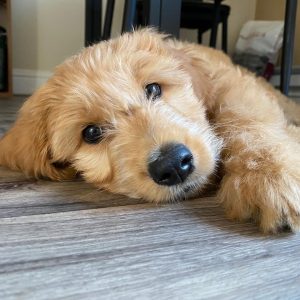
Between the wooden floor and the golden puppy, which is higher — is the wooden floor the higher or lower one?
the lower one

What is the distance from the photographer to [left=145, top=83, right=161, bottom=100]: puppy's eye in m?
1.14

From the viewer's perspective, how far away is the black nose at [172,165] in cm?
88

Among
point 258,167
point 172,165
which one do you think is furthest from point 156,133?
point 258,167

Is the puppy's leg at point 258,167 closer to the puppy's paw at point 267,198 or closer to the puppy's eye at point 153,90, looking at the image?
the puppy's paw at point 267,198

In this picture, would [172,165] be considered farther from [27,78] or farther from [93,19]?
[27,78]

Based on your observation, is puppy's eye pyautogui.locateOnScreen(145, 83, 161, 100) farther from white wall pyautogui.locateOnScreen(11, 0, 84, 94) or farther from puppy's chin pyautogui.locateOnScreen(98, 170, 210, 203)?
white wall pyautogui.locateOnScreen(11, 0, 84, 94)

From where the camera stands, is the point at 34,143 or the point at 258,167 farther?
the point at 34,143

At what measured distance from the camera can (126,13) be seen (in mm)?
2115

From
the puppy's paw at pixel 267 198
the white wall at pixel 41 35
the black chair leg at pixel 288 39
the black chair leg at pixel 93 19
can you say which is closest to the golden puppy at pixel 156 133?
the puppy's paw at pixel 267 198

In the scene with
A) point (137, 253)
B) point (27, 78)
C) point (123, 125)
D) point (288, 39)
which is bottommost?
point (27, 78)

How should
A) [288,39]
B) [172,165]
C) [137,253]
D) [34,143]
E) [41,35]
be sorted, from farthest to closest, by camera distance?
[41,35], [288,39], [34,143], [172,165], [137,253]

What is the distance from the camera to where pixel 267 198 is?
2.67 ft

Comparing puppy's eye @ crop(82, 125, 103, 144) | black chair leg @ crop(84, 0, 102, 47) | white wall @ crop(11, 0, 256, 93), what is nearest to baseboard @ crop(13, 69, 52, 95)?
white wall @ crop(11, 0, 256, 93)

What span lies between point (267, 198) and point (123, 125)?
0.40 m
